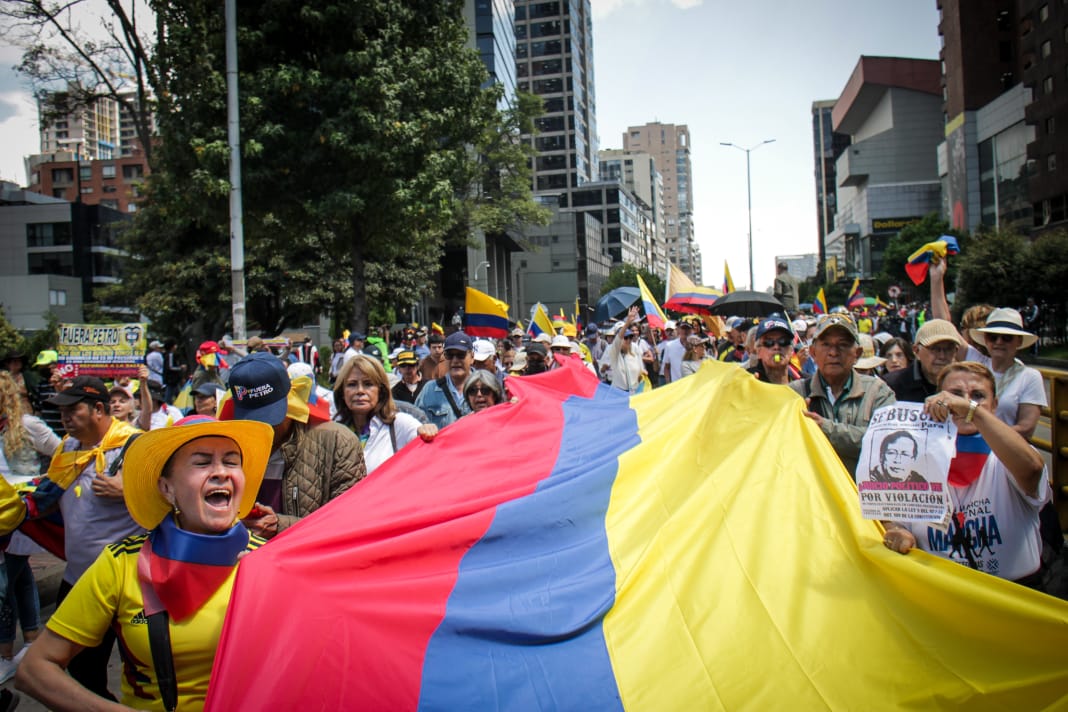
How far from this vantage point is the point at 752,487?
3559 mm

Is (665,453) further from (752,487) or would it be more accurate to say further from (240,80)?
(240,80)

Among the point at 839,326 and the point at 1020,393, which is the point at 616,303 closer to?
the point at 1020,393

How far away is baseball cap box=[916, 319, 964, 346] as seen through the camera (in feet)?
17.7

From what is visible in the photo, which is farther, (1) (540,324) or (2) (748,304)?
(1) (540,324)

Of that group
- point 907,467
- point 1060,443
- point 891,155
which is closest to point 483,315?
point 1060,443

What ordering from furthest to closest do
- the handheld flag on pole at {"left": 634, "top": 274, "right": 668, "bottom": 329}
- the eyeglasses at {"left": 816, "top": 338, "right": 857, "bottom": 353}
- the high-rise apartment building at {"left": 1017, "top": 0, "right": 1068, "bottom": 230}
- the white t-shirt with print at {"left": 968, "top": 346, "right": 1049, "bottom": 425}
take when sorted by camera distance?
the high-rise apartment building at {"left": 1017, "top": 0, "right": 1068, "bottom": 230} → the handheld flag on pole at {"left": 634, "top": 274, "right": 668, "bottom": 329} → the white t-shirt with print at {"left": 968, "top": 346, "right": 1049, "bottom": 425} → the eyeglasses at {"left": 816, "top": 338, "right": 857, "bottom": 353}

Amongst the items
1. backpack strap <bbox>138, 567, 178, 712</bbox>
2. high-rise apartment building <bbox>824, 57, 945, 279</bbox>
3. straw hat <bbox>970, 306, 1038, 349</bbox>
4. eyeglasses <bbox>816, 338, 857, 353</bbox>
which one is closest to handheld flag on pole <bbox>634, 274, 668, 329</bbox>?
straw hat <bbox>970, 306, 1038, 349</bbox>

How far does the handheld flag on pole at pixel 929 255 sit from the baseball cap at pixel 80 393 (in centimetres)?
631

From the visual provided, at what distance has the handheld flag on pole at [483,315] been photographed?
13.1m

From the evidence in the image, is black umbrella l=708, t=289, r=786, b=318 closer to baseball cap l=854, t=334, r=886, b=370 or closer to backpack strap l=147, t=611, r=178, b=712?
baseball cap l=854, t=334, r=886, b=370

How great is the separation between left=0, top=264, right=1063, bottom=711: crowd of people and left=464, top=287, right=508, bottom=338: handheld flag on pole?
6042 mm

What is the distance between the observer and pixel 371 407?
15.5 ft

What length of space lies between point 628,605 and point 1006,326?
3.64m

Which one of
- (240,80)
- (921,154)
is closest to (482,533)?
(240,80)
